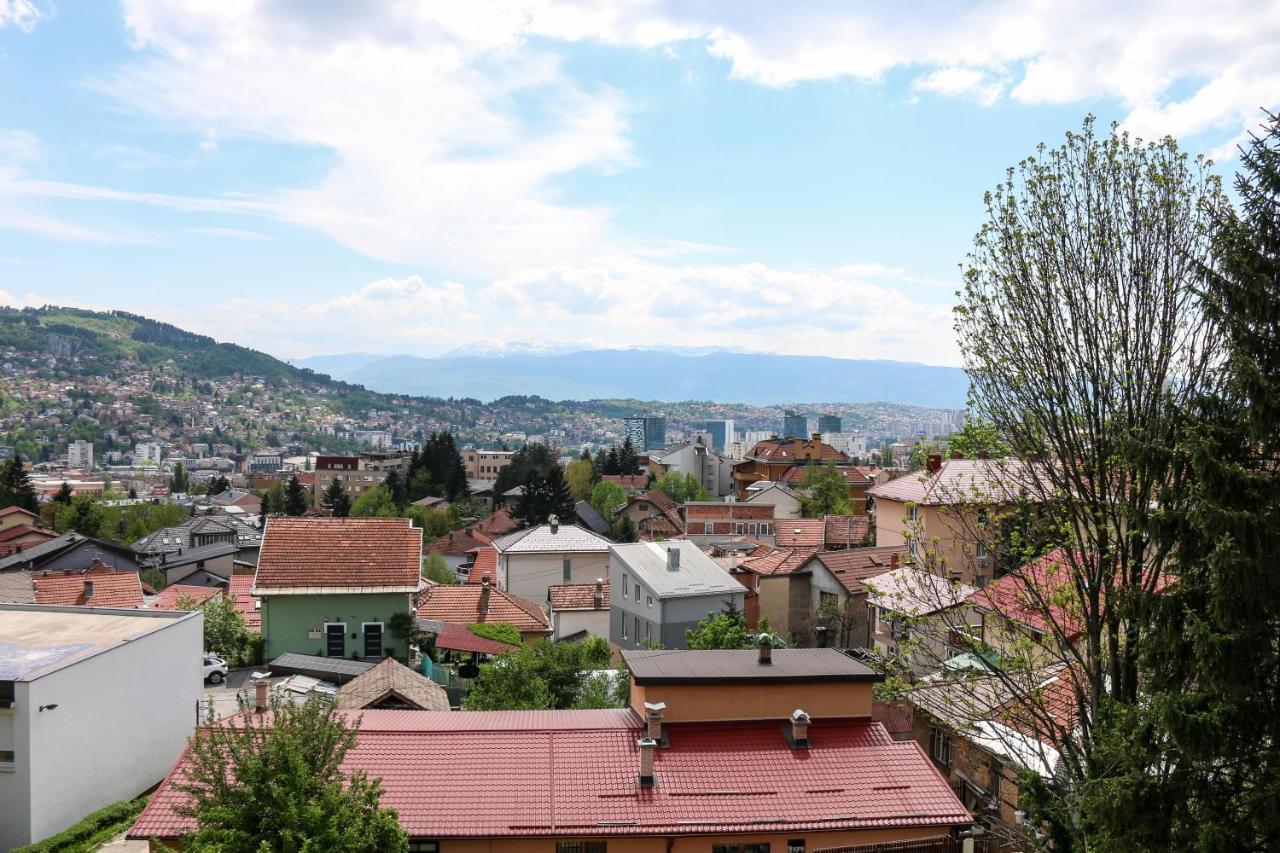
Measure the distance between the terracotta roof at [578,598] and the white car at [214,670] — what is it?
14075 millimetres

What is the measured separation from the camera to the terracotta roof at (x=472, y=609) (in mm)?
33281

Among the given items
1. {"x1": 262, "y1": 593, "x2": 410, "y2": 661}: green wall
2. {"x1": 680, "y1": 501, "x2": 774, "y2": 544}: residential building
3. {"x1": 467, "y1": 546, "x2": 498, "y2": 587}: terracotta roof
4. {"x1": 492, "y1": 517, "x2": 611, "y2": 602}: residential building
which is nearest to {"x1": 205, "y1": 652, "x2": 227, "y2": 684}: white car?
{"x1": 262, "y1": 593, "x2": 410, "y2": 661}: green wall

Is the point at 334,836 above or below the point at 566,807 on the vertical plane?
above

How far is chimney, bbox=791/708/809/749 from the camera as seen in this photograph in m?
15.8

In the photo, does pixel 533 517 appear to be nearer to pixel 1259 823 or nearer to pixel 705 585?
pixel 705 585

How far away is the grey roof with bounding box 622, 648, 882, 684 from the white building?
10.1m

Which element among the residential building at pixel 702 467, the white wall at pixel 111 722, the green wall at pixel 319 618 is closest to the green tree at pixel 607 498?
the residential building at pixel 702 467

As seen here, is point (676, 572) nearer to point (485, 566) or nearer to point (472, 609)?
point (472, 609)

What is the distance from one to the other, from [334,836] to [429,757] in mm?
4881

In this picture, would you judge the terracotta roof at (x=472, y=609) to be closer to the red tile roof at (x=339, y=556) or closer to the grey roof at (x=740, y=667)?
the red tile roof at (x=339, y=556)

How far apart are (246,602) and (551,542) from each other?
573 inches

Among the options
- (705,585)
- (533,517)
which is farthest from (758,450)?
(705,585)

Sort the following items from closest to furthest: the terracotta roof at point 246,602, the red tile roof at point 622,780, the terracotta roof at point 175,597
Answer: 1. the red tile roof at point 622,780
2. the terracotta roof at point 246,602
3. the terracotta roof at point 175,597

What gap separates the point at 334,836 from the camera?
9977mm
